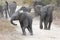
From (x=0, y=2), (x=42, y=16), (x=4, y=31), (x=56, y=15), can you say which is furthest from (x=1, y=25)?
(x=56, y=15)

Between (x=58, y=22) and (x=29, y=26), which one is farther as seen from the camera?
(x=58, y=22)

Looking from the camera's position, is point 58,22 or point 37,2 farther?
point 37,2

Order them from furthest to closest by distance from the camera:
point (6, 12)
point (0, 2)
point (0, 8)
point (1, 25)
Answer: point (6, 12) → point (0, 8) → point (0, 2) → point (1, 25)

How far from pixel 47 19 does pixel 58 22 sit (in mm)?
5049

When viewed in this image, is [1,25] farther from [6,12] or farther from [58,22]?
[6,12]

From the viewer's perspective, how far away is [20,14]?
1547 centimetres

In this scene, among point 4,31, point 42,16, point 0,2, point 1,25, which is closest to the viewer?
point 4,31

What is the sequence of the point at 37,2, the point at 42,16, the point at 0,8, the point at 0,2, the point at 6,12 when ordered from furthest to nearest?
the point at 37,2
the point at 6,12
the point at 0,8
the point at 0,2
the point at 42,16

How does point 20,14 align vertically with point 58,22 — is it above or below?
above

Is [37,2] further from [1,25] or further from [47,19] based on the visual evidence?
[1,25]

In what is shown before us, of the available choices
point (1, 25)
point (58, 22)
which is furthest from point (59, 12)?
point (1, 25)

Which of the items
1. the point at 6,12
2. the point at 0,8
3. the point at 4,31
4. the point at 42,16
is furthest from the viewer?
the point at 6,12

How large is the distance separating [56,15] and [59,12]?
29.9 inches

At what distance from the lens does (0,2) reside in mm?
22688
